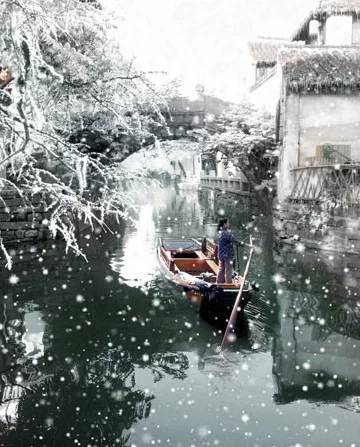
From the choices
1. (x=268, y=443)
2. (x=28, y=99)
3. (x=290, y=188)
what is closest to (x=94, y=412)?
(x=268, y=443)

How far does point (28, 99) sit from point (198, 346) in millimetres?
6886

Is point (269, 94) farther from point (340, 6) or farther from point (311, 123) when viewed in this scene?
point (311, 123)

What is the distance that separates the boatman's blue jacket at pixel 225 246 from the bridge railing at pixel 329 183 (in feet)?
22.5

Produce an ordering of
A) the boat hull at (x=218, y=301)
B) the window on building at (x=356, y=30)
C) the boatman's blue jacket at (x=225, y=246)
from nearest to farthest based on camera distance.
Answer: the boat hull at (x=218, y=301) → the boatman's blue jacket at (x=225, y=246) → the window on building at (x=356, y=30)

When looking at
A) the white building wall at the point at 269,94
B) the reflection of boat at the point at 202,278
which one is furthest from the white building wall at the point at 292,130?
the reflection of boat at the point at 202,278

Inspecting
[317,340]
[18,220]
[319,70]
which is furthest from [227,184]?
[317,340]

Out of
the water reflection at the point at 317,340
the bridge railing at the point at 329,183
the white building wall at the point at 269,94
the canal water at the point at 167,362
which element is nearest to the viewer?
the canal water at the point at 167,362

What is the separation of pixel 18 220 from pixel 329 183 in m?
11.3

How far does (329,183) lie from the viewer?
18.1 meters

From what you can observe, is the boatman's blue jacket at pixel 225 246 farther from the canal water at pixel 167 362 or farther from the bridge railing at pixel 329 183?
the bridge railing at pixel 329 183

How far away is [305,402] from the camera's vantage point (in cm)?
771

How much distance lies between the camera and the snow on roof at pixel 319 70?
21.8m

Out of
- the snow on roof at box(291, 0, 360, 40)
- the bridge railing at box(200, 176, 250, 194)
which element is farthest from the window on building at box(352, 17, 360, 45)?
the bridge railing at box(200, 176, 250, 194)

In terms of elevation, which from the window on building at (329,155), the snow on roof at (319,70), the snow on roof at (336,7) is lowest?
the window on building at (329,155)
